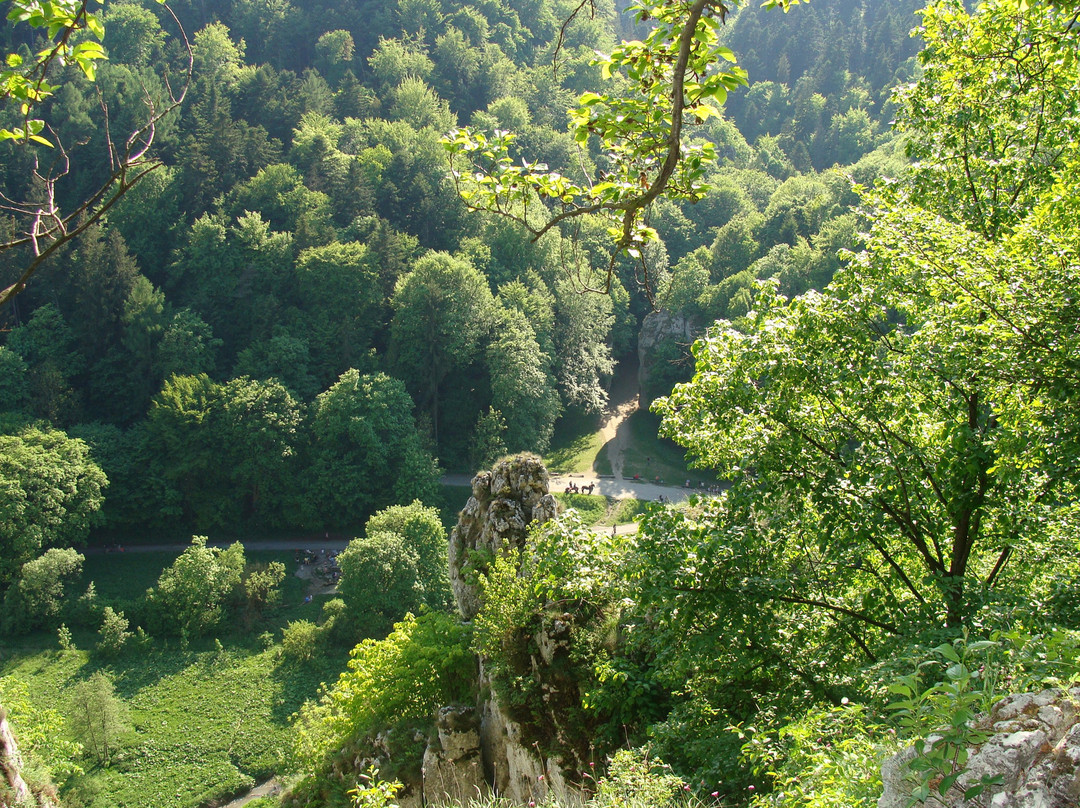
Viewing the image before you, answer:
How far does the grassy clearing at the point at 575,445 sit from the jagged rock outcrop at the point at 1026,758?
137ft

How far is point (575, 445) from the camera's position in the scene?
161ft

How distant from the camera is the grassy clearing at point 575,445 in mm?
46438

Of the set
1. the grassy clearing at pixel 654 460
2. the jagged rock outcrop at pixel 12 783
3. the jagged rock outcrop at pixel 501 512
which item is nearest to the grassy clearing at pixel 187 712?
the jagged rock outcrop at pixel 501 512

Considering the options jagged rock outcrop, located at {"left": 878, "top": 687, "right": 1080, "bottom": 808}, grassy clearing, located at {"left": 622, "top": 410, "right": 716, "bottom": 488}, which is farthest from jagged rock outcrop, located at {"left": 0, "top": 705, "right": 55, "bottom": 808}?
grassy clearing, located at {"left": 622, "top": 410, "right": 716, "bottom": 488}

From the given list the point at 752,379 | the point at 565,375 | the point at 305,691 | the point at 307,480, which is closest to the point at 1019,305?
the point at 752,379

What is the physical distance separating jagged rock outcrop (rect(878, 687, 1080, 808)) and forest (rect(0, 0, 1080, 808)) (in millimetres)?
152

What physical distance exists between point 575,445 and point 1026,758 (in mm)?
45925

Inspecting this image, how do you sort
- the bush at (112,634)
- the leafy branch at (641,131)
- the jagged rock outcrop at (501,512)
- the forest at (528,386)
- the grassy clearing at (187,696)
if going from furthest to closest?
the bush at (112,634) < the grassy clearing at (187,696) < the jagged rock outcrop at (501,512) < the forest at (528,386) < the leafy branch at (641,131)

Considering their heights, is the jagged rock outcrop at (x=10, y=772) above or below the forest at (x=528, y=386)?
below

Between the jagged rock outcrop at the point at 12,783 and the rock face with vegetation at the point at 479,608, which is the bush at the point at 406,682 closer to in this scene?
the rock face with vegetation at the point at 479,608

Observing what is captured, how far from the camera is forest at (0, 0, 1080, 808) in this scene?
575cm

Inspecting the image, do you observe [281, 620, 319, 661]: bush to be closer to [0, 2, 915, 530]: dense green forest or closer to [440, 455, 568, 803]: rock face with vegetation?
[0, 2, 915, 530]: dense green forest

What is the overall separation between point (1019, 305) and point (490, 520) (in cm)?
1244

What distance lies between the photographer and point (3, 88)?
4.36 metres
